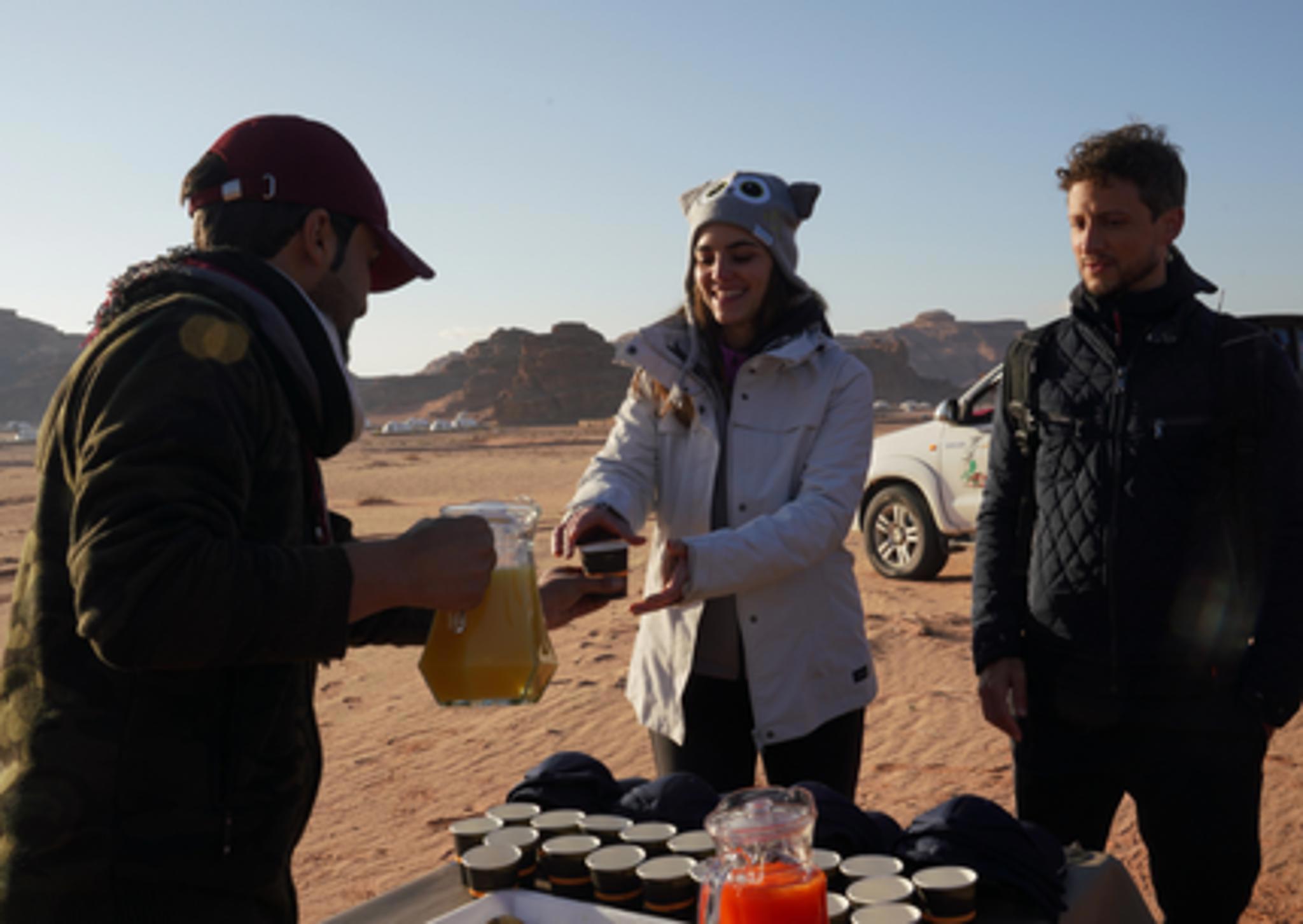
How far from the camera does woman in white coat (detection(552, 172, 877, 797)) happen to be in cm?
291

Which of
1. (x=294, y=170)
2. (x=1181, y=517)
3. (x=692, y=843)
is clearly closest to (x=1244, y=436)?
(x=1181, y=517)

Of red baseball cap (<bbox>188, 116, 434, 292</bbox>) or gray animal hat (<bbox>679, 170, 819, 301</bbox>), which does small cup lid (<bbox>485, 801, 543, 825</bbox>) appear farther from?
gray animal hat (<bbox>679, 170, 819, 301</bbox>)

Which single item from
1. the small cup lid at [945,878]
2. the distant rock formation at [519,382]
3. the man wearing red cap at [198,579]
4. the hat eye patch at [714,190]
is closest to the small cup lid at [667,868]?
the small cup lid at [945,878]

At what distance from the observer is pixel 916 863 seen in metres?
1.94

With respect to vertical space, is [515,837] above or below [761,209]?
below

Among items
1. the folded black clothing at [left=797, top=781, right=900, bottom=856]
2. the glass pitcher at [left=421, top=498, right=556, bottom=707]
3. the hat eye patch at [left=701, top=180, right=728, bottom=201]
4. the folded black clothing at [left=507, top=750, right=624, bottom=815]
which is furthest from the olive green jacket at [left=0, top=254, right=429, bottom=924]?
the hat eye patch at [left=701, top=180, right=728, bottom=201]

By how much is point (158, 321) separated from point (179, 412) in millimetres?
145

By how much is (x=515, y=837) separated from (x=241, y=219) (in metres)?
1.19

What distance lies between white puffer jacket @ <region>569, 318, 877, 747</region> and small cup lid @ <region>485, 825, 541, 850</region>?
890 mm

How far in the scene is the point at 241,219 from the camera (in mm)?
1775

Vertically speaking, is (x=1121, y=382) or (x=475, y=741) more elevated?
(x=1121, y=382)

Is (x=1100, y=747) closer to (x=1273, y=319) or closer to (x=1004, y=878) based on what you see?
(x=1004, y=878)

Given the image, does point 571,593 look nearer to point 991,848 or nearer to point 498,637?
point 498,637

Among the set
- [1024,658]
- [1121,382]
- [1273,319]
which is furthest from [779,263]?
[1273,319]
